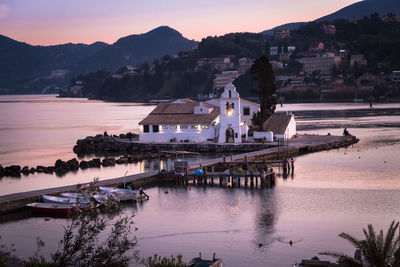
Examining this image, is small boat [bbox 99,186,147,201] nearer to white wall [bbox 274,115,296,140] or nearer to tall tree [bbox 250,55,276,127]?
white wall [bbox 274,115,296,140]

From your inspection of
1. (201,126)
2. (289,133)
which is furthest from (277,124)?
(201,126)

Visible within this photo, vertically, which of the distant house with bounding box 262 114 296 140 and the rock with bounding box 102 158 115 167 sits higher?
the distant house with bounding box 262 114 296 140

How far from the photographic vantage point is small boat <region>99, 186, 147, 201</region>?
1425 inches

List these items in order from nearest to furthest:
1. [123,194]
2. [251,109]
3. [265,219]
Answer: [265,219], [123,194], [251,109]

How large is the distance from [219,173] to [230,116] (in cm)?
1555

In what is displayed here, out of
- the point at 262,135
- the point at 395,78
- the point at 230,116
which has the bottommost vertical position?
the point at 262,135

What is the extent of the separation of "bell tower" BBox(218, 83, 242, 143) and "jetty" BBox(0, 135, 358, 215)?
463 cm

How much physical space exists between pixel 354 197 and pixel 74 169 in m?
25.4

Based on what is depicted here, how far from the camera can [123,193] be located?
36562 millimetres

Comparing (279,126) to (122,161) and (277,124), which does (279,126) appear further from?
(122,161)

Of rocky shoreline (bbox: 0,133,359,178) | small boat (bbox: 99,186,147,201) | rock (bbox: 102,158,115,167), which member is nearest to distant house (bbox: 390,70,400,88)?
rocky shoreline (bbox: 0,133,359,178)

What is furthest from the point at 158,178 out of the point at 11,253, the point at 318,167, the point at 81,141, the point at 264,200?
the point at 81,141

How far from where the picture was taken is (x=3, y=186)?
44.2m

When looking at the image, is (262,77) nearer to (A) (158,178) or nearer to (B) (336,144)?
(B) (336,144)
